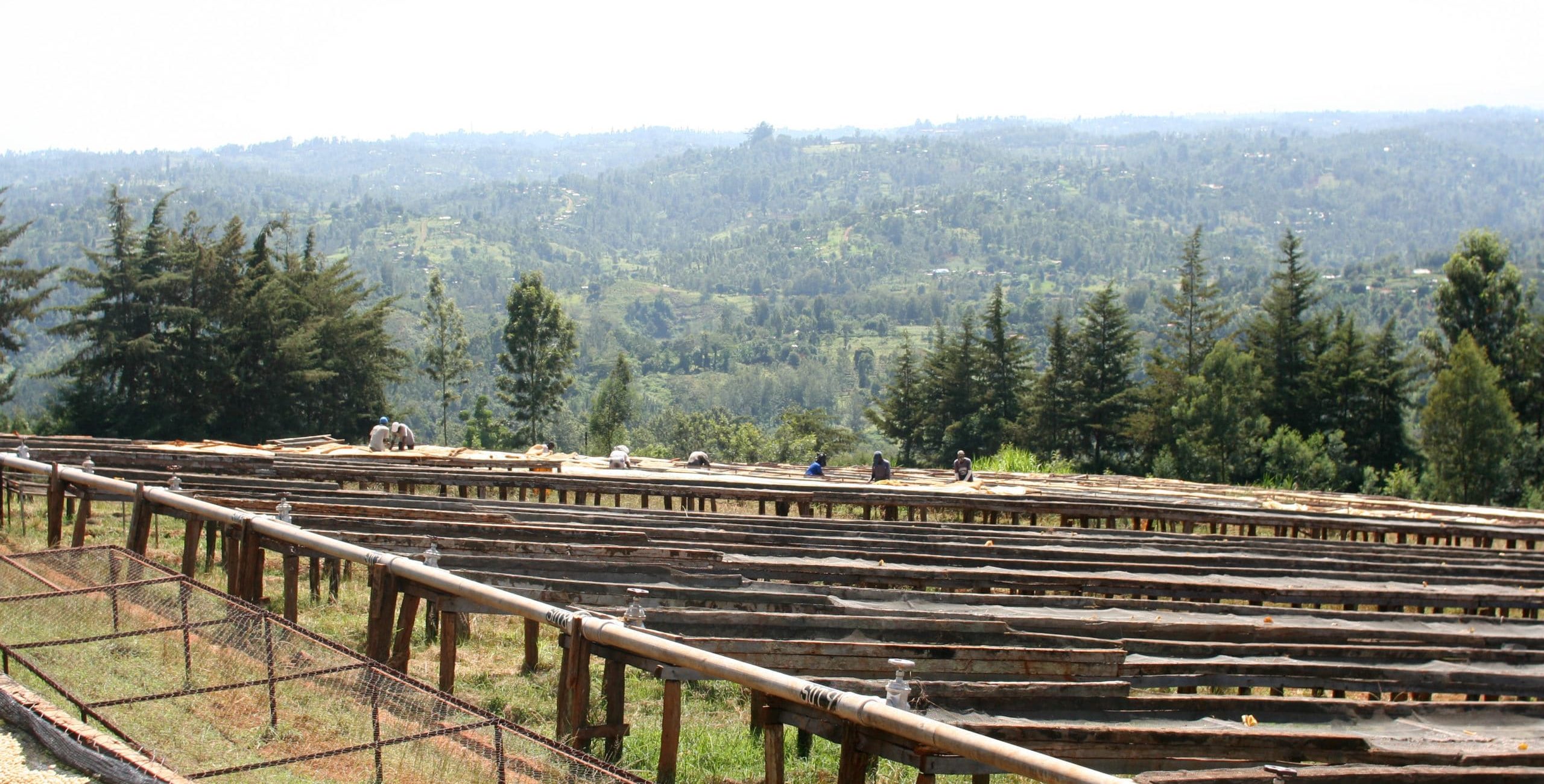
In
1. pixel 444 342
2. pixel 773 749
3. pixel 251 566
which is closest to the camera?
pixel 773 749

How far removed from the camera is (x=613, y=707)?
6.34m

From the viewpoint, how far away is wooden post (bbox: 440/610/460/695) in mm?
7125

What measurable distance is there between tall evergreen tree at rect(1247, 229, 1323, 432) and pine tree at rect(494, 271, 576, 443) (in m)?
33.4

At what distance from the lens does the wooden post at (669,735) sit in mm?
5957

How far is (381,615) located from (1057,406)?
50.8 metres

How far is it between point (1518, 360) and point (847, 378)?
5206 inches

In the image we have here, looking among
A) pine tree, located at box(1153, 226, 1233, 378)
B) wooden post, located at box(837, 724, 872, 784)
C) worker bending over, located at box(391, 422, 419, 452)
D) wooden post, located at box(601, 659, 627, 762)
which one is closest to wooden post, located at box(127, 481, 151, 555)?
wooden post, located at box(601, 659, 627, 762)

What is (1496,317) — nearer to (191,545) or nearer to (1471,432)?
(1471,432)

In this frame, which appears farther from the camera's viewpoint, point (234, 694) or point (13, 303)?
point (13, 303)

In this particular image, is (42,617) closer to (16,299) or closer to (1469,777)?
(1469,777)

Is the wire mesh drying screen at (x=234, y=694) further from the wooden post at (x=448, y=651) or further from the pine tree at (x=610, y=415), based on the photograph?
the pine tree at (x=610, y=415)

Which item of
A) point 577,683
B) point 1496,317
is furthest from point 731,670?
point 1496,317

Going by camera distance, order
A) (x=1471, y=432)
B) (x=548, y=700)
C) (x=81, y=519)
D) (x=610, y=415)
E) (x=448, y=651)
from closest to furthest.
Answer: (x=448, y=651) → (x=548, y=700) → (x=81, y=519) → (x=1471, y=432) → (x=610, y=415)

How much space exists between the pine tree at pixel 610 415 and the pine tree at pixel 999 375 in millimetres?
19218
